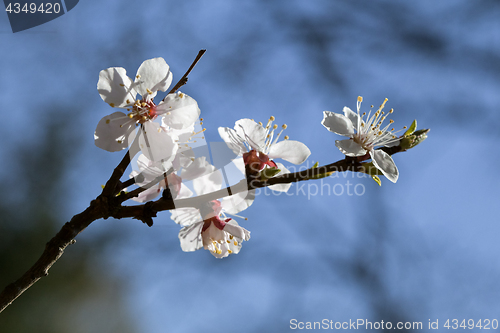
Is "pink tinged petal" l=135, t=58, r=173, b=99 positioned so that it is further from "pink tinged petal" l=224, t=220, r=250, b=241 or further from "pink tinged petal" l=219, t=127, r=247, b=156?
"pink tinged petal" l=224, t=220, r=250, b=241

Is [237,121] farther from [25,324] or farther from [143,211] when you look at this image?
Answer: [25,324]

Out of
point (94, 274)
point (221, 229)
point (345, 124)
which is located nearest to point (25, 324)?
point (94, 274)

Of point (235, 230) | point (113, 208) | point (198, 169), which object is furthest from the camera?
point (235, 230)

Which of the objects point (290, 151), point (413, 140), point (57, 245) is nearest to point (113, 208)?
point (57, 245)

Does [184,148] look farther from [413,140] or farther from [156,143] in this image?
[413,140]

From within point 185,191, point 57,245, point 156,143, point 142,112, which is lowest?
point 57,245

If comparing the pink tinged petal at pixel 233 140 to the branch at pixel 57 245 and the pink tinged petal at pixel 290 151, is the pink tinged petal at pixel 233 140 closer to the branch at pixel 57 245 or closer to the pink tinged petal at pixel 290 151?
the pink tinged petal at pixel 290 151
